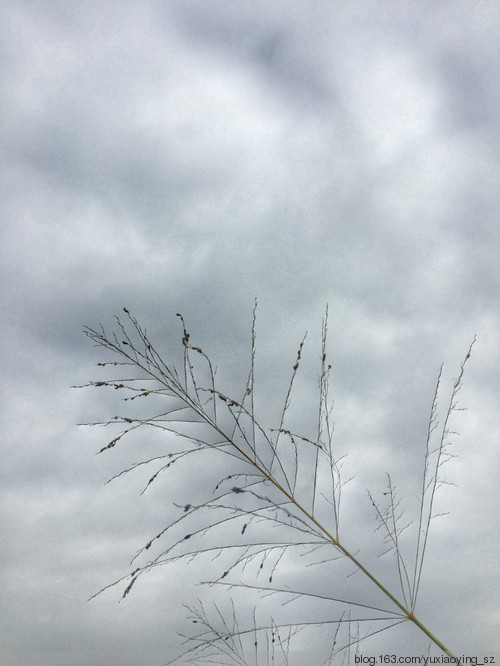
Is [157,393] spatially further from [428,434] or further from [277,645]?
[277,645]

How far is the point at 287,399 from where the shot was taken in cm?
271

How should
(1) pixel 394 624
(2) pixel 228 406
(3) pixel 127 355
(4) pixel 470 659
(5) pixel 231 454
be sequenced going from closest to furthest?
(1) pixel 394 624 < (5) pixel 231 454 < (2) pixel 228 406 < (3) pixel 127 355 < (4) pixel 470 659

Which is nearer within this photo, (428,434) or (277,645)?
(428,434)

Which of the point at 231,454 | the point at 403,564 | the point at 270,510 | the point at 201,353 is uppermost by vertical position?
the point at 201,353

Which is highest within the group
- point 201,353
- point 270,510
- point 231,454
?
point 201,353

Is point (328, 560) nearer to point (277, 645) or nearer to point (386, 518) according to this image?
point (386, 518)

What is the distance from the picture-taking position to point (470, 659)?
10.6ft

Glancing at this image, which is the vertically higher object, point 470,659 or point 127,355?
point 127,355

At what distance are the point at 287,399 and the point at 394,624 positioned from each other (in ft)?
3.51

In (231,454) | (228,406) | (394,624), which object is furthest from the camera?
(228,406)

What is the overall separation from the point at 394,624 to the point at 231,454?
974 millimetres

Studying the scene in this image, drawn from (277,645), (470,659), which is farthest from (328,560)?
(277,645)

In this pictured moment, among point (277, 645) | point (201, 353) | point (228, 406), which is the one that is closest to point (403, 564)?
point (228, 406)

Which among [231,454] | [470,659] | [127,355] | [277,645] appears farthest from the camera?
[277,645]
